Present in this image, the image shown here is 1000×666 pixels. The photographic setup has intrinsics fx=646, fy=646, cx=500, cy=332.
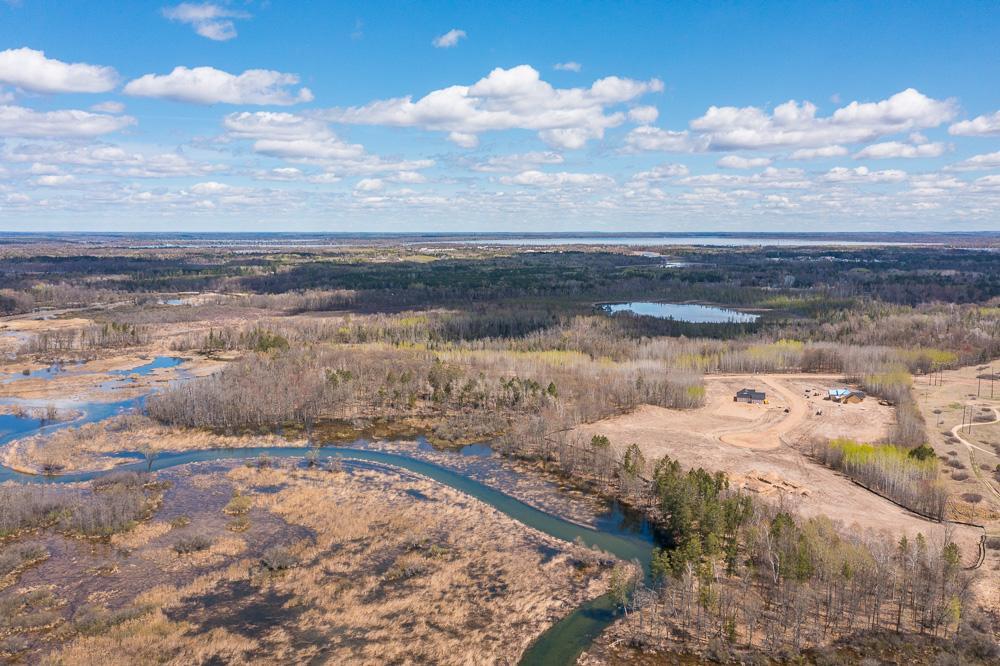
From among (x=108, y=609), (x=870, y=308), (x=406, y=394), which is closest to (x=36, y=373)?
(x=406, y=394)

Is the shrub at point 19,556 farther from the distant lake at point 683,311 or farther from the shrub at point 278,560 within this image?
the distant lake at point 683,311

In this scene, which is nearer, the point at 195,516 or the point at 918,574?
the point at 918,574

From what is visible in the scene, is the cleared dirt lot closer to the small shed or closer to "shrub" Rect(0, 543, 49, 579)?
the small shed

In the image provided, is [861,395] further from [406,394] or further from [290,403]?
[290,403]

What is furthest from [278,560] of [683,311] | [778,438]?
[683,311]

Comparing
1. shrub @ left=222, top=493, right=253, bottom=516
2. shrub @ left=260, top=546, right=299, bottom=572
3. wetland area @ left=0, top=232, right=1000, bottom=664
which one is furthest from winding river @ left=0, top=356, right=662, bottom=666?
shrub @ left=260, top=546, right=299, bottom=572
